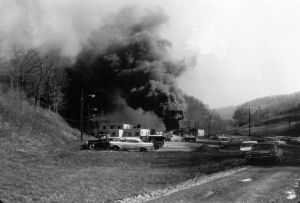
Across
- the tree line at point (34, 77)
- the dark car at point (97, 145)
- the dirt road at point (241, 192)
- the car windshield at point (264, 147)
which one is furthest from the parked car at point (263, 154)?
the tree line at point (34, 77)

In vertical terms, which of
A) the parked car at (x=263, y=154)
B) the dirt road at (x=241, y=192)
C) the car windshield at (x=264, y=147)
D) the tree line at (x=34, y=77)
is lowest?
the dirt road at (x=241, y=192)

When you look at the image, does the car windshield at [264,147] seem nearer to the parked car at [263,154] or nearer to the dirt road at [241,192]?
the parked car at [263,154]

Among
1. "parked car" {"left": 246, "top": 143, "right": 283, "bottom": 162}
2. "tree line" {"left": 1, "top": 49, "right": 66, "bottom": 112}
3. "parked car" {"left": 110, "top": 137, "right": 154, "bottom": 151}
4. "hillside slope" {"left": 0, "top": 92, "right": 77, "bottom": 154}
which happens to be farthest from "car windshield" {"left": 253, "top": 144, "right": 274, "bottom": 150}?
"tree line" {"left": 1, "top": 49, "right": 66, "bottom": 112}

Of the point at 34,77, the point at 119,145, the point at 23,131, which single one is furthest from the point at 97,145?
the point at 34,77

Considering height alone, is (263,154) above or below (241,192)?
above

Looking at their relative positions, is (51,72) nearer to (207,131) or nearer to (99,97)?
(99,97)

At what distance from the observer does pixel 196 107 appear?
113m

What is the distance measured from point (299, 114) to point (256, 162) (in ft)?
509

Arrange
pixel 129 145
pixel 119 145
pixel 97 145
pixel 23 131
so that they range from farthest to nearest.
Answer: pixel 97 145, pixel 129 145, pixel 119 145, pixel 23 131

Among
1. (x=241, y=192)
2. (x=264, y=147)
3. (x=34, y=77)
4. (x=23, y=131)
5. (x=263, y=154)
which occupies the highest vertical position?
(x=34, y=77)

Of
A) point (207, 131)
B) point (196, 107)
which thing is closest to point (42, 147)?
point (196, 107)

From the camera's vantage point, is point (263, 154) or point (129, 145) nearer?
point (263, 154)

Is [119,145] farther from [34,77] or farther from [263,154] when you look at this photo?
[34,77]

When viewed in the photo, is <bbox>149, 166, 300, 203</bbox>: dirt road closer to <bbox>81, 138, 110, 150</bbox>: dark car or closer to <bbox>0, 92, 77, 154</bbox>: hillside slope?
<bbox>0, 92, 77, 154</bbox>: hillside slope
